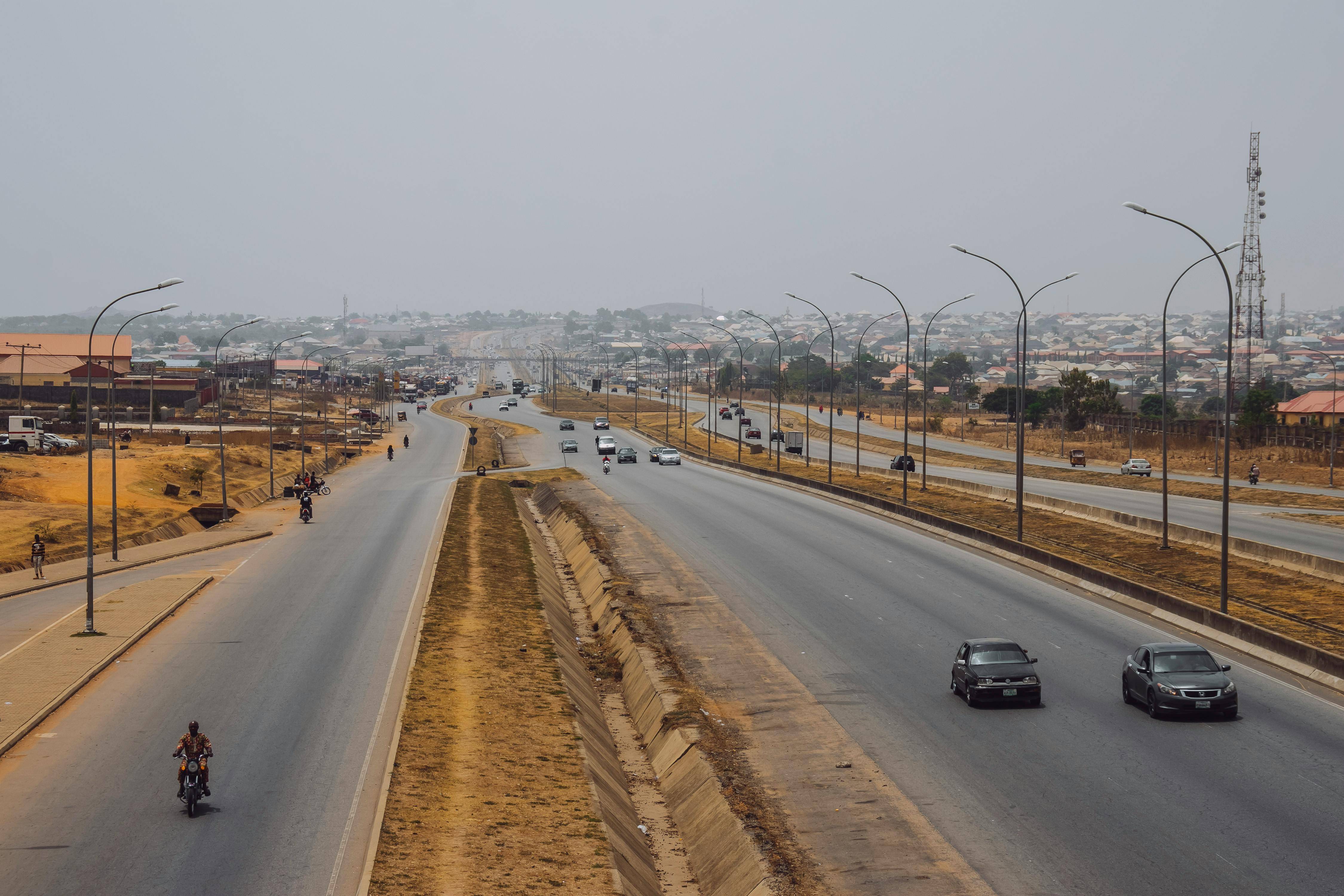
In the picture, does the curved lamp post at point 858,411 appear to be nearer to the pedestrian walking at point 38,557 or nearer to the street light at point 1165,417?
the street light at point 1165,417

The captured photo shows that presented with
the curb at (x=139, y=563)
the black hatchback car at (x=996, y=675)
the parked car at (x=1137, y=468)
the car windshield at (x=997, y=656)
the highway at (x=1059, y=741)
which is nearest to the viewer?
the highway at (x=1059, y=741)

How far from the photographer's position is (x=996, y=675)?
2616 centimetres

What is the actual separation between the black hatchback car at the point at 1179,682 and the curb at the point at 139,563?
30635 millimetres

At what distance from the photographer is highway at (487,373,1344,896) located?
17.2 m

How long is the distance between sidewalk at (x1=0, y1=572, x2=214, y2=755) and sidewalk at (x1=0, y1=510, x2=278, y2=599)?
2.87 meters

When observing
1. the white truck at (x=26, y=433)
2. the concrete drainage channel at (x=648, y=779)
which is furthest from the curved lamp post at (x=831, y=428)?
the white truck at (x=26, y=433)

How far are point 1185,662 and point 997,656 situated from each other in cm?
385

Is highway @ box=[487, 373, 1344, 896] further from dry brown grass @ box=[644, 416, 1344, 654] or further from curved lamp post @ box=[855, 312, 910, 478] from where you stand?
curved lamp post @ box=[855, 312, 910, 478]

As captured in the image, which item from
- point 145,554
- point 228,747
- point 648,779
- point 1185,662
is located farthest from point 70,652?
point 1185,662

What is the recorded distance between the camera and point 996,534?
49.5 m

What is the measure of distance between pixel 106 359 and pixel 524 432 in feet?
246

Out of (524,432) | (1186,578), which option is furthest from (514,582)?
(524,432)

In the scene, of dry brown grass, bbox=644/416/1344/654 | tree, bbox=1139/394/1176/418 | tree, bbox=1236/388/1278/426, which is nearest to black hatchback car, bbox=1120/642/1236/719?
dry brown grass, bbox=644/416/1344/654

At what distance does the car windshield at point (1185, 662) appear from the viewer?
968 inches
